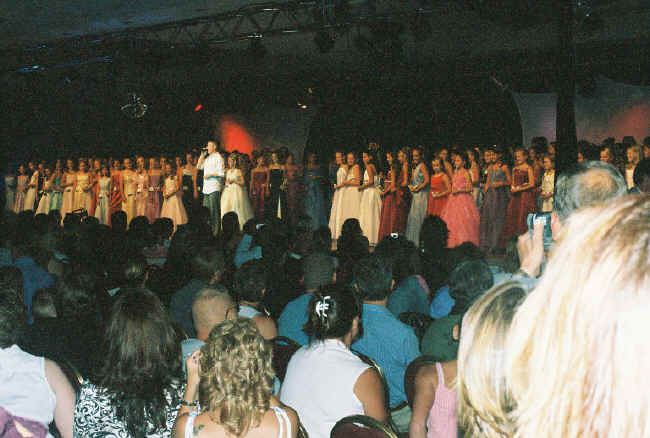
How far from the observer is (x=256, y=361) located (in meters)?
1.78

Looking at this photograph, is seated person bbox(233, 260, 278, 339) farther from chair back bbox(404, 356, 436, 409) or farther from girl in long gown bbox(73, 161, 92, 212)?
girl in long gown bbox(73, 161, 92, 212)

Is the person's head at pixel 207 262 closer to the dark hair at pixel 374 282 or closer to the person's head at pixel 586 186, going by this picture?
the dark hair at pixel 374 282

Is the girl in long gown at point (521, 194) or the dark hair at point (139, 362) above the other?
the girl in long gown at point (521, 194)

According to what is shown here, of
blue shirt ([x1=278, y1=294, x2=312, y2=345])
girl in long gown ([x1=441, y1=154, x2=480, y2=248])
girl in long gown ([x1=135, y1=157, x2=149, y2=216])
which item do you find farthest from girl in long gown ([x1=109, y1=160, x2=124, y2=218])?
blue shirt ([x1=278, y1=294, x2=312, y2=345])

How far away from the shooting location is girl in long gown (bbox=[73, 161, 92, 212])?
13.6m

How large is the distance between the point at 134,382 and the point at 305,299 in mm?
1346

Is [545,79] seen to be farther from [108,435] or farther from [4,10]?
[108,435]

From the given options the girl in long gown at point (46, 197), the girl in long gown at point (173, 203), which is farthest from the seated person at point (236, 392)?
the girl in long gown at point (46, 197)

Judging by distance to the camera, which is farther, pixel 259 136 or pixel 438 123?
pixel 259 136

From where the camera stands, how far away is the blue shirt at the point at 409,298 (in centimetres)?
370

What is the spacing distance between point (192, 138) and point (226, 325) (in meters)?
14.1

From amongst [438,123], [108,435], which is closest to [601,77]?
[438,123]

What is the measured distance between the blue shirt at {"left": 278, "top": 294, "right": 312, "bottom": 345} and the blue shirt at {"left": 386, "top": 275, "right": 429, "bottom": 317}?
66 cm

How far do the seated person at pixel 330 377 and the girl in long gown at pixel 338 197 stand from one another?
27.4ft
